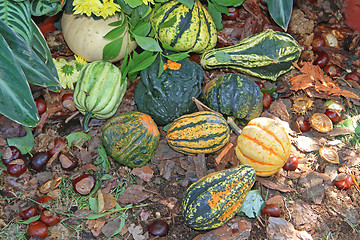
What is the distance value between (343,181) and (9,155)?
2240 mm

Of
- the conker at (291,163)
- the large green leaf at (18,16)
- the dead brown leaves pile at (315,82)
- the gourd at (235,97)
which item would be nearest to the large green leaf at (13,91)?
the large green leaf at (18,16)

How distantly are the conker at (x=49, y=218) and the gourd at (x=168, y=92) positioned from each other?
91 cm

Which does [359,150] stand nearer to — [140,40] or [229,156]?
[229,156]

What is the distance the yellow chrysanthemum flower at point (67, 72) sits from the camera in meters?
2.74

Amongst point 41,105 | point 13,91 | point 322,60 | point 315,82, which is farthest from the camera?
point 322,60

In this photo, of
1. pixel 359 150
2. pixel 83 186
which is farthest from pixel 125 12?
pixel 359 150

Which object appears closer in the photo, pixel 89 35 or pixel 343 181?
pixel 343 181

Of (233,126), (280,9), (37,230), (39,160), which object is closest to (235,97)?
(233,126)

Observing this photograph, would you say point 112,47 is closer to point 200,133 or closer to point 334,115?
point 200,133

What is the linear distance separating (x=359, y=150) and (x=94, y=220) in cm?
190

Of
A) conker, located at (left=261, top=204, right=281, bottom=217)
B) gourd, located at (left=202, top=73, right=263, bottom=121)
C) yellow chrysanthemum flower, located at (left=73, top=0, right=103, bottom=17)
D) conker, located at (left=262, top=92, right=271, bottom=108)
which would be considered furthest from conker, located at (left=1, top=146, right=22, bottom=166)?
conker, located at (left=262, top=92, right=271, bottom=108)

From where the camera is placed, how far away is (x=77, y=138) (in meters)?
2.64

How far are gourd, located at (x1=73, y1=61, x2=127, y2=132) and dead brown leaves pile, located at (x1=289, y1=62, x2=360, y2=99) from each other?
4.47ft

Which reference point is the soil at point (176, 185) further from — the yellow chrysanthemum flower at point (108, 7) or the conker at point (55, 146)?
the yellow chrysanthemum flower at point (108, 7)
